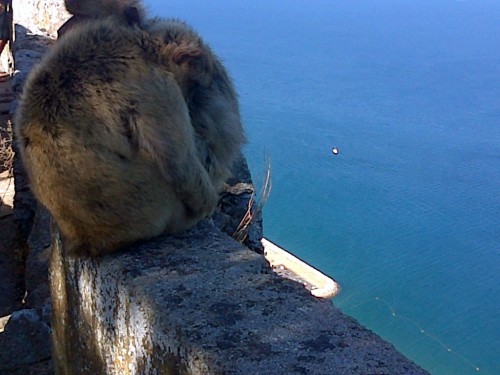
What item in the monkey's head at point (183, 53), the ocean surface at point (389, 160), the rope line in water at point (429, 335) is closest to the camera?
the monkey's head at point (183, 53)

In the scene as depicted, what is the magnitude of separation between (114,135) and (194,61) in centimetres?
47

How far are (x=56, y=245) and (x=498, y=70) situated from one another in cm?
1658

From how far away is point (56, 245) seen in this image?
2312 mm

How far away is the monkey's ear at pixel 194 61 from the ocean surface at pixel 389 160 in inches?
114

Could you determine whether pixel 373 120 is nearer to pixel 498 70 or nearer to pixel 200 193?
pixel 498 70

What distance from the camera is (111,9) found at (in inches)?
103

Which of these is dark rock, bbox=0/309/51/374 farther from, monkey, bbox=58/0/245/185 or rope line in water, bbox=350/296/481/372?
rope line in water, bbox=350/296/481/372

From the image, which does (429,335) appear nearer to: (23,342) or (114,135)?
(23,342)

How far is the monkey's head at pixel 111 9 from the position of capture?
2.57m

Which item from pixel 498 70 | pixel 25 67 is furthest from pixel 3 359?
pixel 498 70

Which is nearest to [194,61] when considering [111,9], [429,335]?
[111,9]

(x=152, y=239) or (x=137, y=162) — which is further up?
(x=137, y=162)

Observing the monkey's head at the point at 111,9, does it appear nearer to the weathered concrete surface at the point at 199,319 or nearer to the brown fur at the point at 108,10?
the brown fur at the point at 108,10

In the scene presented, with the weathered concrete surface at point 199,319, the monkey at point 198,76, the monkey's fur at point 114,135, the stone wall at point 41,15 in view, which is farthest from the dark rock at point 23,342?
the stone wall at point 41,15
